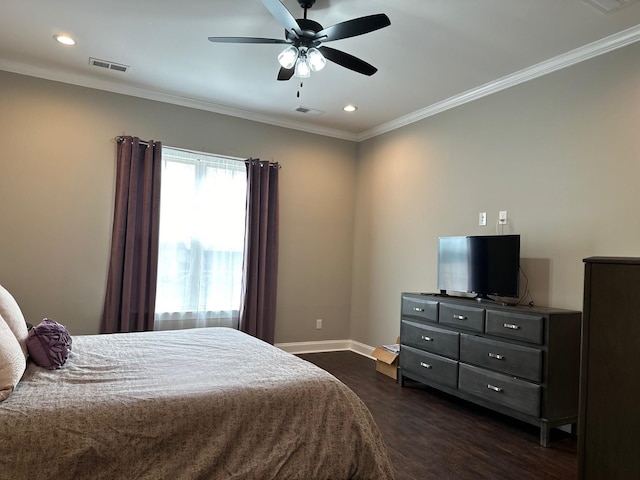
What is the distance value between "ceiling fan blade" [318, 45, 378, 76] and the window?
7.80 feet

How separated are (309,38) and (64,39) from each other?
214cm

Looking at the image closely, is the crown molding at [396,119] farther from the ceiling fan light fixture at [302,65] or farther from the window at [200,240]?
the ceiling fan light fixture at [302,65]

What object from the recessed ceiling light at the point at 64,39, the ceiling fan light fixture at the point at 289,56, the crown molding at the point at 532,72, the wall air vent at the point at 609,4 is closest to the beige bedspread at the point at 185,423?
the ceiling fan light fixture at the point at 289,56

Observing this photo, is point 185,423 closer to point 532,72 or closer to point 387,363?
point 387,363

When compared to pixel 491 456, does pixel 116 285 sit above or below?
above

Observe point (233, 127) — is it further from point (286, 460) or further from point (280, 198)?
point (286, 460)

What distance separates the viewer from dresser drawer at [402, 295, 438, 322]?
12.9 feet

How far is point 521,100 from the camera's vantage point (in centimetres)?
384

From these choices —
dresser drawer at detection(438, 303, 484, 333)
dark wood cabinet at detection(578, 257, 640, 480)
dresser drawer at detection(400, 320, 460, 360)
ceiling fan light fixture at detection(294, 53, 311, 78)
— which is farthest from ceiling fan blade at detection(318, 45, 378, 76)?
dresser drawer at detection(400, 320, 460, 360)

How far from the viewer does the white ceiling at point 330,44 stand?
294 centimetres

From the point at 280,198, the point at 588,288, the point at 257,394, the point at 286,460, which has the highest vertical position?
the point at 280,198

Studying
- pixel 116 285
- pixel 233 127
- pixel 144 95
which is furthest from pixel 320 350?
pixel 144 95

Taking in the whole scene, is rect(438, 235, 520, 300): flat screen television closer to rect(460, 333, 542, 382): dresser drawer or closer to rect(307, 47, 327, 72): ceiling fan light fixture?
rect(460, 333, 542, 382): dresser drawer

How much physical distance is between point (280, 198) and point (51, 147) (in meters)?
2.42
